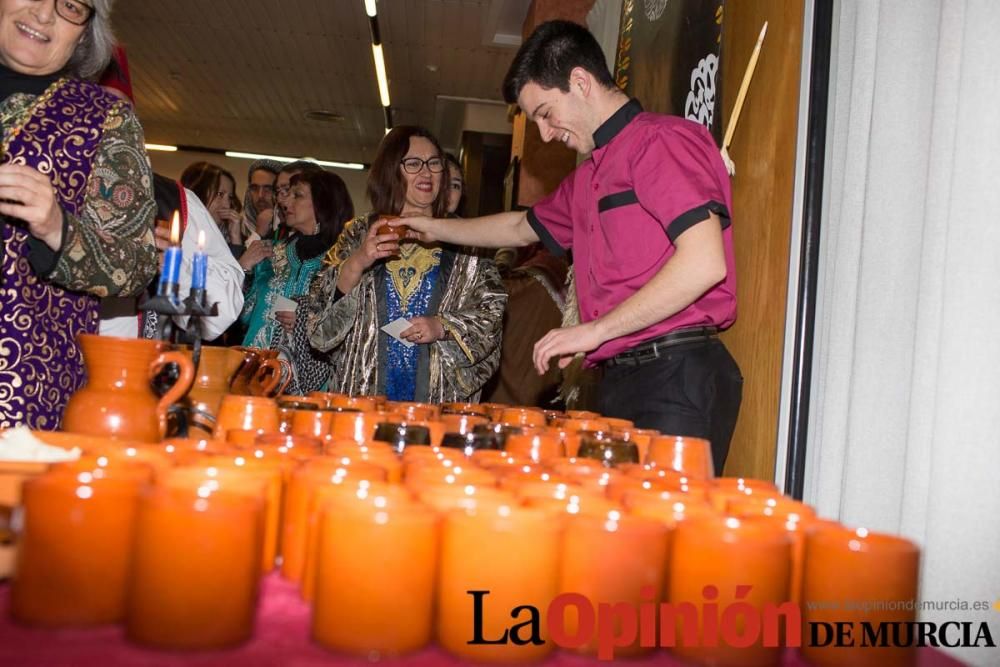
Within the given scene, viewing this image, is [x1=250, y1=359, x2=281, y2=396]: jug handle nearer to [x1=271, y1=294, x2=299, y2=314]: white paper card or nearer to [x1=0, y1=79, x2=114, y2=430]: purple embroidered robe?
[x1=0, y1=79, x2=114, y2=430]: purple embroidered robe

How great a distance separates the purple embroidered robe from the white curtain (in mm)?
1585

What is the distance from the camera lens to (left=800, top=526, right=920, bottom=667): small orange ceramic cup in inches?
26.7

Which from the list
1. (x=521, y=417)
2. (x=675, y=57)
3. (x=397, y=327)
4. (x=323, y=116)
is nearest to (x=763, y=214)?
(x=675, y=57)

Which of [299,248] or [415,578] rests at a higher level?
[299,248]

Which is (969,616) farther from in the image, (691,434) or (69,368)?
(69,368)

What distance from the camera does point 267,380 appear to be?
1966 millimetres

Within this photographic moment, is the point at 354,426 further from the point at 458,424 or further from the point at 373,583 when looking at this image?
the point at 373,583

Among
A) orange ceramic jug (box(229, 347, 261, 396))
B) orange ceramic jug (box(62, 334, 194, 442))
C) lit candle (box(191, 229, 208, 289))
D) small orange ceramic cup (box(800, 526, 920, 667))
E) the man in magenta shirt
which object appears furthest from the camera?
the man in magenta shirt

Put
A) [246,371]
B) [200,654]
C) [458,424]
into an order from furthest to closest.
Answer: [246,371] → [458,424] → [200,654]

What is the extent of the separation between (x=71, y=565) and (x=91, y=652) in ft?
0.23

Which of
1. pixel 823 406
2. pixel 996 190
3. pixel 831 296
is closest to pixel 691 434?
pixel 823 406

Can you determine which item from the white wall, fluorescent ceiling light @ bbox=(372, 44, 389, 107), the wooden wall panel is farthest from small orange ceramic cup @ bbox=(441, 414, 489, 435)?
the white wall

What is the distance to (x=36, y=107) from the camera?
169 cm

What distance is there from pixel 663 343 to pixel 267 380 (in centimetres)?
94
